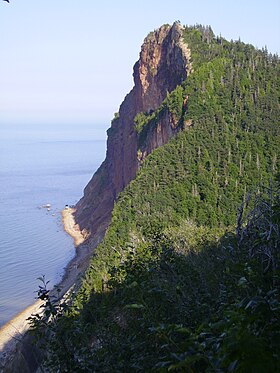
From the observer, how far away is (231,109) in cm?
4778

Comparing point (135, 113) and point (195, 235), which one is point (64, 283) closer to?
point (195, 235)

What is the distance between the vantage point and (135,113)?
65.7 meters

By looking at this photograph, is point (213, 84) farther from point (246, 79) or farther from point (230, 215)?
point (230, 215)

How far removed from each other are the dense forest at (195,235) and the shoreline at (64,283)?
5.73ft

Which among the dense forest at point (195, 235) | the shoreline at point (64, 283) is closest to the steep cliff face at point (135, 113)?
the shoreline at point (64, 283)

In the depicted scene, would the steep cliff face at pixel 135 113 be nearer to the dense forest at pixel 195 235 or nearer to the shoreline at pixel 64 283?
the shoreline at pixel 64 283

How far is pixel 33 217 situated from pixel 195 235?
5172 centimetres

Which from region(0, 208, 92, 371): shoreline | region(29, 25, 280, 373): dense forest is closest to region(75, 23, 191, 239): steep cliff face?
region(0, 208, 92, 371): shoreline

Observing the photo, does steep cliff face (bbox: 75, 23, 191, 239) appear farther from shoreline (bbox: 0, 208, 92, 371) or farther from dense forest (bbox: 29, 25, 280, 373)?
dense forest (bbox: 29, 25, 280, 373)

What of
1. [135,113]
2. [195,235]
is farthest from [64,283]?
[135,113]

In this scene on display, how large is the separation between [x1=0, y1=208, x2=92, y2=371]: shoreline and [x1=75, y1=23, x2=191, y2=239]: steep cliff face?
161 centimetres

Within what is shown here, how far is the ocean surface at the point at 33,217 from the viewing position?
143ft

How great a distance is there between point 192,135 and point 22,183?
5949 centimetres

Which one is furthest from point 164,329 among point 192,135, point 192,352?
point 192,135
